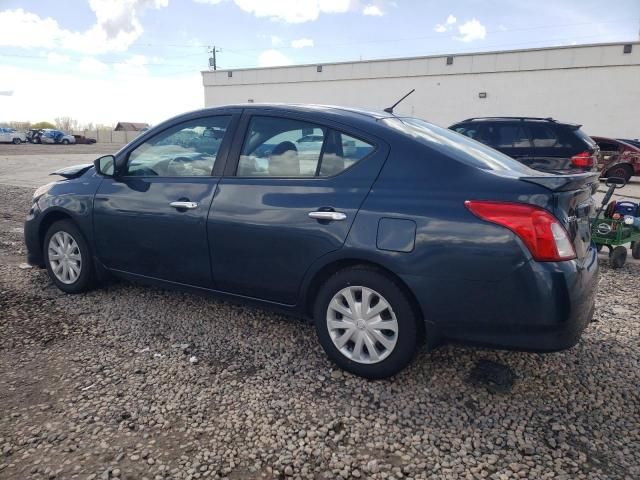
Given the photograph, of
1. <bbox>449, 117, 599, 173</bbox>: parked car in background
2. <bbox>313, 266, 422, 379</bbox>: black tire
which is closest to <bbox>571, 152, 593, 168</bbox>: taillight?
<bbox>449, 117, 599, 173</bbox>: parked car in background

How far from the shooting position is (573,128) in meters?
9.38

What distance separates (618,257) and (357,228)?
Answer: 4.20 m

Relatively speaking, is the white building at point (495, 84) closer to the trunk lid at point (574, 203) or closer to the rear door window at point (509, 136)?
the rear door window at point (509, 136)

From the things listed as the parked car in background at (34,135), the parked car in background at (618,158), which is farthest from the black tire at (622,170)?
the parked car in background at (34,135)

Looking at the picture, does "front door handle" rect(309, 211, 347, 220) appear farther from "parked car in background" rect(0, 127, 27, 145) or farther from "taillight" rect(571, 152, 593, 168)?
"parked car in background" rect(0, 127, 27, 145)

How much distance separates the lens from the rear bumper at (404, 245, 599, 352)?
2500 mm

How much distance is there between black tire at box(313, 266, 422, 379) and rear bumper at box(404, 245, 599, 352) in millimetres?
132

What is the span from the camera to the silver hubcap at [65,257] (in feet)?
14.2

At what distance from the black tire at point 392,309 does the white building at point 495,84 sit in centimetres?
2355

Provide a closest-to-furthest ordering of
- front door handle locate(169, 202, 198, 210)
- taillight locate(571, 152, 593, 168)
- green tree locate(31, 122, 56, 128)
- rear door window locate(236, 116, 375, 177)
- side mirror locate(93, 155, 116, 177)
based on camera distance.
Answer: rear door window locate(236, 116, 375, 177) → front door handle locate(169, 202, 198, 210) → side mirror locate(93, 155, 116, 177) → taillight locate(571, 152, 593, 168) → green tree locate(31, 122, 56, 128)

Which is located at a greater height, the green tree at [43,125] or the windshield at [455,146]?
the green tree at [43,125]

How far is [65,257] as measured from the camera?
14.4 ft

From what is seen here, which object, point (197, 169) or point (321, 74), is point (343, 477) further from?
point (321, 74)

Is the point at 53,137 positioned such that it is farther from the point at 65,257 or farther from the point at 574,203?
the point at 574,203
